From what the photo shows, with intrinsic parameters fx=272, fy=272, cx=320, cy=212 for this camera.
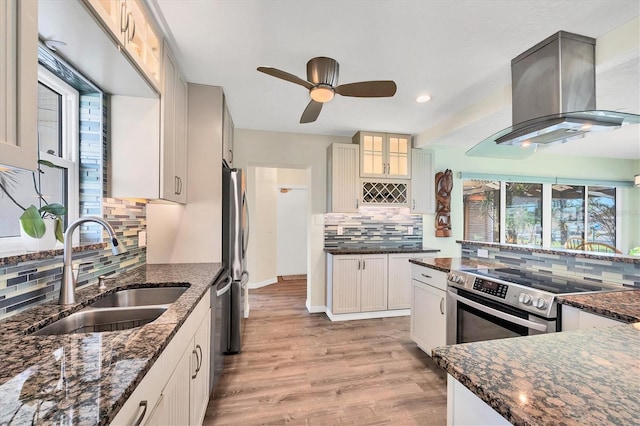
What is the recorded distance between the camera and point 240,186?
99.7 inches

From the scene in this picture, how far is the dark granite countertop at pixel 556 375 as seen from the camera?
1.71ft

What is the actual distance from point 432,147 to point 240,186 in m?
3.01

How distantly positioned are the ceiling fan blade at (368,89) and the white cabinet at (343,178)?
158cm

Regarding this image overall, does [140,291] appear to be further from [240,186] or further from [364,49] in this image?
[364,49]

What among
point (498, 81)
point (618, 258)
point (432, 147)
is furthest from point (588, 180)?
point (618, 258)

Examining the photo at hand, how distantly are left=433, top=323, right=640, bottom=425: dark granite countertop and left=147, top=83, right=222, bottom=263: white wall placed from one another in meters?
2.12

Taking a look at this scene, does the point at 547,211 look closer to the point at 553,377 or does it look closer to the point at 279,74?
the point at 279,74

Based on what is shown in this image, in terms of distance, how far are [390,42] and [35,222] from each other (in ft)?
7.09

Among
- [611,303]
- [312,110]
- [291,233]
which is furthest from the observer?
[291,233]

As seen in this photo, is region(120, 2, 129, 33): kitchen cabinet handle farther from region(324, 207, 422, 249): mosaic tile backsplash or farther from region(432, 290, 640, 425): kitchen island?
region(324, 207, 422, 249): mosaic tile backsplash

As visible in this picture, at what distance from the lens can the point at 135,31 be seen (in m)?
1.45

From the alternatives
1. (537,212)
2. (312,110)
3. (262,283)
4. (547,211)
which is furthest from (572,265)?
(262,283)

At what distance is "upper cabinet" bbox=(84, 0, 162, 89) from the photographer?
120 centimetres

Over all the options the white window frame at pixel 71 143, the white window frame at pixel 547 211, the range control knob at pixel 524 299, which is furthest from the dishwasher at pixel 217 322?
the white window frame at pixel 547 211
